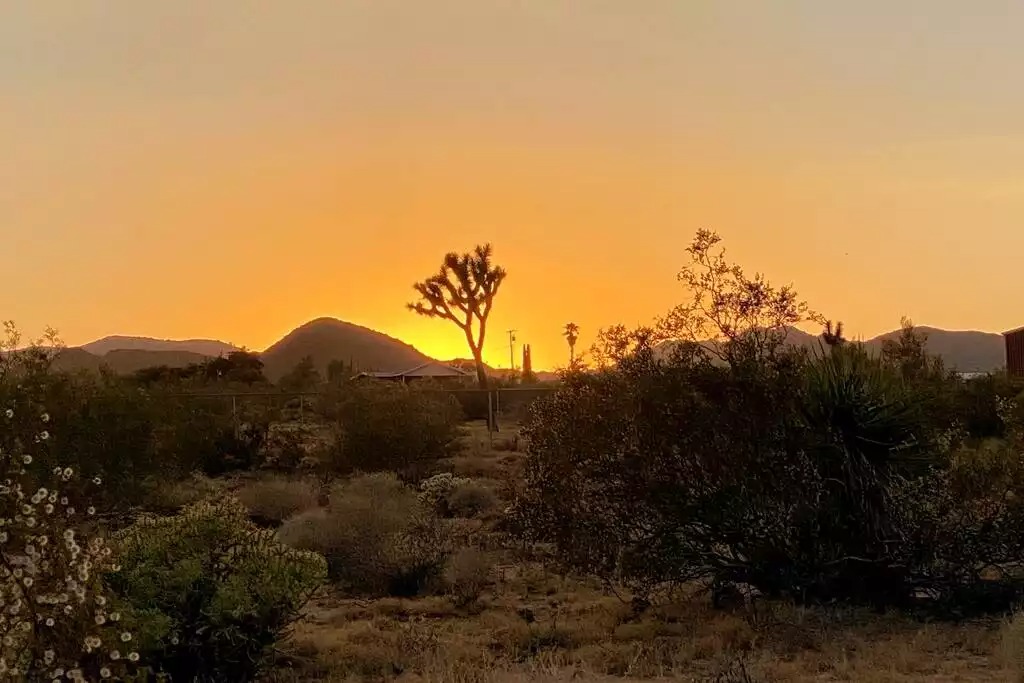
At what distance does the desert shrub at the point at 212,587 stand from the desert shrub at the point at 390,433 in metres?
14.9

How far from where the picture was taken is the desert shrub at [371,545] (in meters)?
12.4

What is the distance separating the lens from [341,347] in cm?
17612

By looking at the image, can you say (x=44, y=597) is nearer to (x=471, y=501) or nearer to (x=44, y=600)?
(x=44, y=600)

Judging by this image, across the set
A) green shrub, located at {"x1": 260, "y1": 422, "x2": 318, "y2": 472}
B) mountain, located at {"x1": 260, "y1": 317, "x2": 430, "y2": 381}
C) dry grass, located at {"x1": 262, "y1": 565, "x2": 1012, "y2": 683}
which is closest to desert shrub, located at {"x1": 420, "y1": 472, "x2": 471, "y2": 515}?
green shrub, located at {"x1": 260, "y1": 422, "x2": 318, "y2": 472}

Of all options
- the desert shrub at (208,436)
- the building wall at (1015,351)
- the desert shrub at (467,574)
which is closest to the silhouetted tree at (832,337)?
the desert shrub at (467,574)

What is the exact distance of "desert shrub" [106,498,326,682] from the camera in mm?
7707

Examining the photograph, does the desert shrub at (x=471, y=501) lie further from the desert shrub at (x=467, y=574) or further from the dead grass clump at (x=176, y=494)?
the desert shrub at (x=467, y=574)

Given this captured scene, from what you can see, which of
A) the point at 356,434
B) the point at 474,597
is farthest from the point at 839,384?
the point at 356,434

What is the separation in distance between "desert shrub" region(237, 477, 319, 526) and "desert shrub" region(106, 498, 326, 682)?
364 inches

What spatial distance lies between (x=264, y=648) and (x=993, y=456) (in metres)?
7.32

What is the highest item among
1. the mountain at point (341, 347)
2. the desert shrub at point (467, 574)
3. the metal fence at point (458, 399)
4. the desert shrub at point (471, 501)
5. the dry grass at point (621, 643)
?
the mountain at point (341, 347)

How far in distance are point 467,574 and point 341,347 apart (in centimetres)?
16614

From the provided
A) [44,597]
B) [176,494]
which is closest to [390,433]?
[176,494]

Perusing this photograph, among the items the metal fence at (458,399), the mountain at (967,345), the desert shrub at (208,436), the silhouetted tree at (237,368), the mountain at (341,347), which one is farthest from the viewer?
the mountain at (341,347)
